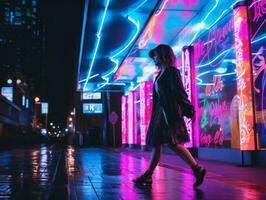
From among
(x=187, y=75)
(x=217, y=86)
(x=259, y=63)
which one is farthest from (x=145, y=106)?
(x=259, y=63)

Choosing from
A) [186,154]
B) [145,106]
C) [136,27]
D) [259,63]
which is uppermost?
[136,27]

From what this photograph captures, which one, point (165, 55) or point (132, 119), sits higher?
point (132, 119)

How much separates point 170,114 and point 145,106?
20.1m

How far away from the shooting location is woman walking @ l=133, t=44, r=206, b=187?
269 inches

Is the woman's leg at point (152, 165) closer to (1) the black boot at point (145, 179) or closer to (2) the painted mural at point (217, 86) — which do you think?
(1) the black boot at point (145, 179)

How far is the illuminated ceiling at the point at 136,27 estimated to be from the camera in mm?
14797

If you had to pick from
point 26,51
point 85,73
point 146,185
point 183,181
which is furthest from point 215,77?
point 26,51

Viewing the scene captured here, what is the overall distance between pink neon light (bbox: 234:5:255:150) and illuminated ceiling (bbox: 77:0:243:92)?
1.09m

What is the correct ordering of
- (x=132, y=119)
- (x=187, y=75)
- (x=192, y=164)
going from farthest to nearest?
(x=132, y=119)
(x=187, y=75)
(x=192, y=164)

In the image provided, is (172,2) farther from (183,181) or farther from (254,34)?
(183,181)

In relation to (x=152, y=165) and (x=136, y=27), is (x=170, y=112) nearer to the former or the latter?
(x=152, y=165)

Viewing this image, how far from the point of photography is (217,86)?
15.2 metres

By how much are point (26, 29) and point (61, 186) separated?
14589cm

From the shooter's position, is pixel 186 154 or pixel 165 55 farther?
pixel 165 55
